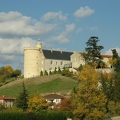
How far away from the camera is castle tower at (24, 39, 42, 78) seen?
111 metres

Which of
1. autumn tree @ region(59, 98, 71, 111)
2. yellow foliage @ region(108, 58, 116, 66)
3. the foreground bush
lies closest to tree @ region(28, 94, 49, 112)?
autumn tree @ region(59, 98, 71, 111)

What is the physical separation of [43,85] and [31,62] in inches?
643

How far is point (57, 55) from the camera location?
120 meters

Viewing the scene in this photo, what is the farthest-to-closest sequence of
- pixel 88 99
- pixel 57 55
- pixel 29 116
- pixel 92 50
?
pixel 57 55 → pixel 92 50 → pixel 29 116 → pixel 88 99

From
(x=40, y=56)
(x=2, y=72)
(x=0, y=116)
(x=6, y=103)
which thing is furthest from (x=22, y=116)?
(x=2, y=72)

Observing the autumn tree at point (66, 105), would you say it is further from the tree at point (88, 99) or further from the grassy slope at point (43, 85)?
the grassy slope at point (43, 85)

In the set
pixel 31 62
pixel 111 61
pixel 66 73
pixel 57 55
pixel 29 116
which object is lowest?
pixel 29 116

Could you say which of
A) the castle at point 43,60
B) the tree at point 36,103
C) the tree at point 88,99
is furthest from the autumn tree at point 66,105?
the castle at point 43,60

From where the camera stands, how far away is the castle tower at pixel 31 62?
111 meters

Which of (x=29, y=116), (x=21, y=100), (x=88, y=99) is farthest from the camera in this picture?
(x=21, y=100)

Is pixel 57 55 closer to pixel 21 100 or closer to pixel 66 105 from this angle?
pixel 21 100

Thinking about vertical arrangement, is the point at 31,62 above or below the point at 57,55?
below

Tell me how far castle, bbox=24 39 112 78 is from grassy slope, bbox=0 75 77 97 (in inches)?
241

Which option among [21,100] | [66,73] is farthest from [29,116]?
[66,73]
